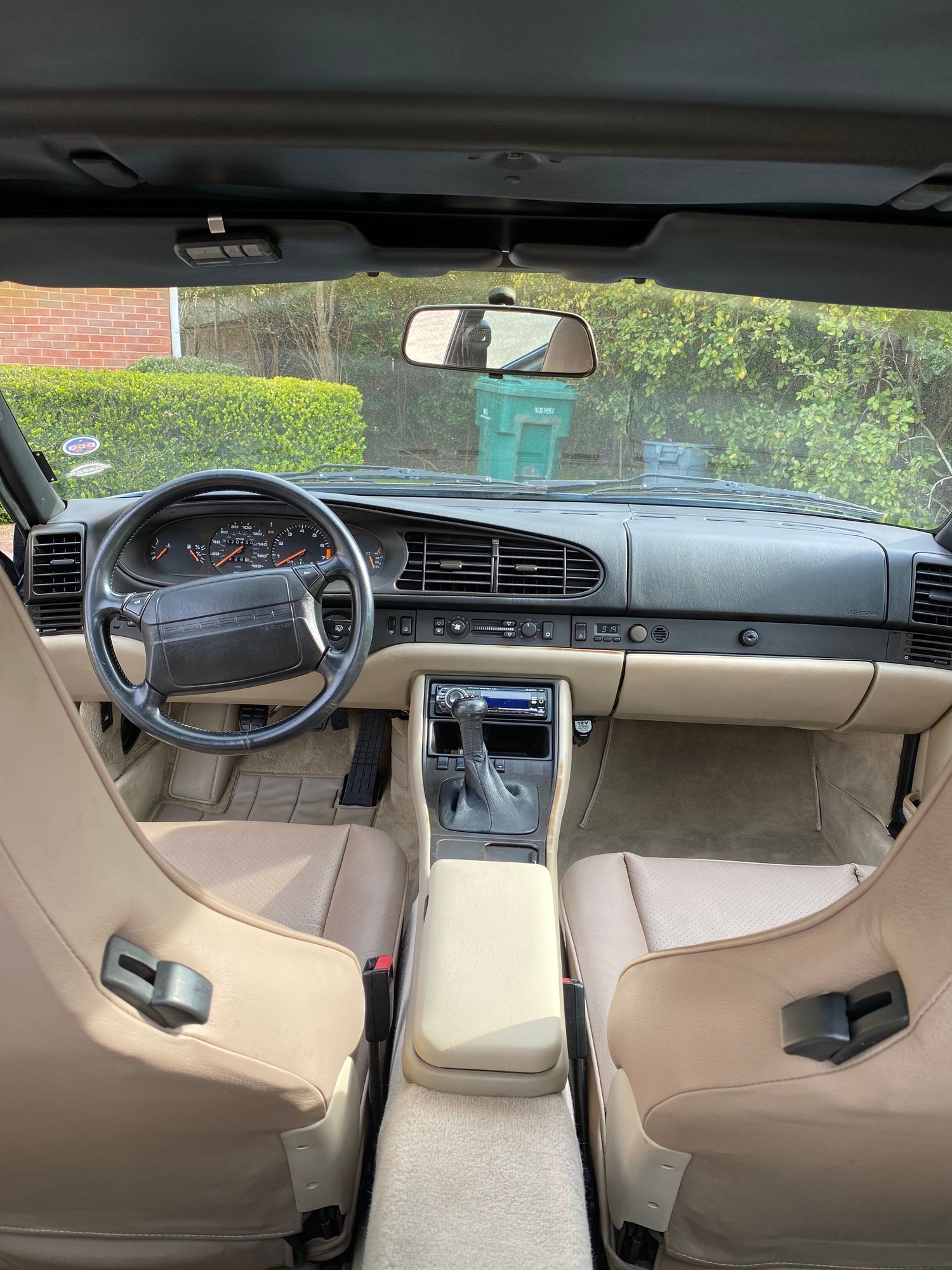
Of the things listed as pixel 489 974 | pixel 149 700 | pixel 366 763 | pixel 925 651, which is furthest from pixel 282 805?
pixel 925 651

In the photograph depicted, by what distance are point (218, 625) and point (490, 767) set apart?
116 centimetres

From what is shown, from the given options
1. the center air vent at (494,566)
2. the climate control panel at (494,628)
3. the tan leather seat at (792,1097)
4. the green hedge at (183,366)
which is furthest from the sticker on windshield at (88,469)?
the tan leather seat at (792,1097)

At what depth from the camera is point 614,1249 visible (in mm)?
1441

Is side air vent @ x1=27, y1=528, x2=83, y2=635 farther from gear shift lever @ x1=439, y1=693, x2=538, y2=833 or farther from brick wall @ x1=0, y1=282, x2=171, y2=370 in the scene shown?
gear shift lever @ x1=439, y1=693, x2=538, y2=833

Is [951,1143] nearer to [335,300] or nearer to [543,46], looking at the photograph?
[543,46]

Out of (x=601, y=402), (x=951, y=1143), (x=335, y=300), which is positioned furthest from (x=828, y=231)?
(x=951, y=1143)

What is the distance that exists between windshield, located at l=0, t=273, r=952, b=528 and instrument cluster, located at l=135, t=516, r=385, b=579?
194 millimetres

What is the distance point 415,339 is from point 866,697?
193 centimetres

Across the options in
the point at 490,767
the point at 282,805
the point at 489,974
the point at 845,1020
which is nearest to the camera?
the point at 845,1020

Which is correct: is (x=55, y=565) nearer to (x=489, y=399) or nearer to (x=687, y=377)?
(x=489, y=399)

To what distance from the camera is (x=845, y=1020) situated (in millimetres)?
836

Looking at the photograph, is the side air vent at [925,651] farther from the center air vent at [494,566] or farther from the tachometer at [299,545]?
the tachometer at [299,545]

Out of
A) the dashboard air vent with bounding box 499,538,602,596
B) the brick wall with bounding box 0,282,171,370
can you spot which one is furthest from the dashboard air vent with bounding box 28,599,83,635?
→ the dashboard air vent with bounding box 499,538,602,596

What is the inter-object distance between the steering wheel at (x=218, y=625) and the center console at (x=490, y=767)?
2.64ft
